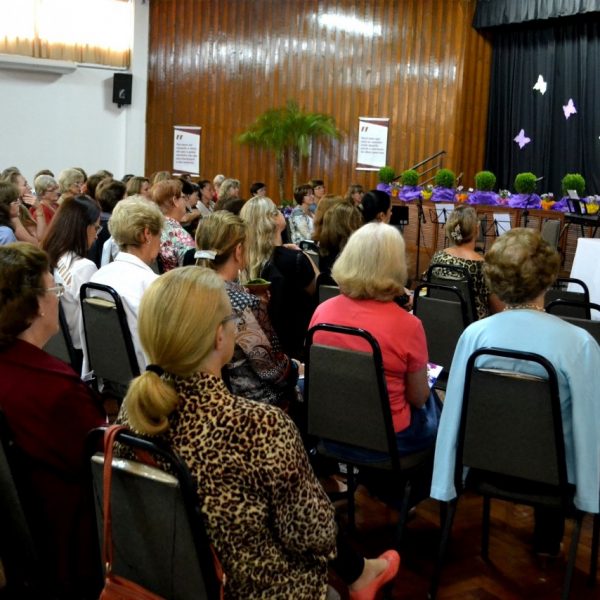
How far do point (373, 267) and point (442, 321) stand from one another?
1110 mm

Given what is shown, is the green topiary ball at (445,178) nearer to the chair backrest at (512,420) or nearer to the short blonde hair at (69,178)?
the short blonde hair at (69,178)

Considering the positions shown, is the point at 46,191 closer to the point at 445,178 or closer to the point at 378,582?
the point at 445,178

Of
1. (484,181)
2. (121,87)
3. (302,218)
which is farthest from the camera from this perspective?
A: (121,87)

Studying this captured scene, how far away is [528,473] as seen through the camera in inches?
101

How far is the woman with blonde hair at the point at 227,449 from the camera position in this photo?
5.54 feet

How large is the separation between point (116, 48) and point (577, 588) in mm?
13918

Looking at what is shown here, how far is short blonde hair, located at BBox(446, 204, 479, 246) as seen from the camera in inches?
186

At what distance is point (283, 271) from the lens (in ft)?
13.5

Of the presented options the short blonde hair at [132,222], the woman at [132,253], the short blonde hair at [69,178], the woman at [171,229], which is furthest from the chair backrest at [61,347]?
the short blonde hair at [69,178]

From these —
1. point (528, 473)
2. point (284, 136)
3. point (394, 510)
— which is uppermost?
point (284, 136)

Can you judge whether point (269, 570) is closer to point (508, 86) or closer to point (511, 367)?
point (511, 367)

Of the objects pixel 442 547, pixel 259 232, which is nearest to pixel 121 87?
pixel 259 232

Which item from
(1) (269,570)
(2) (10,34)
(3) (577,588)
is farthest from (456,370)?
(2) (10,34)

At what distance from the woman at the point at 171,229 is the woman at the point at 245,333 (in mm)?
1906
